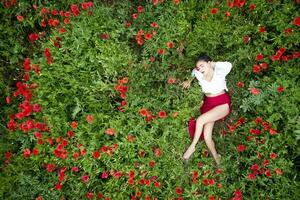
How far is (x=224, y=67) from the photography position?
527cm

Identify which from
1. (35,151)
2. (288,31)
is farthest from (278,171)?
(35,151)

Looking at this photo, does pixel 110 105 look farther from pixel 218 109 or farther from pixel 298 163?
pixel 298 163

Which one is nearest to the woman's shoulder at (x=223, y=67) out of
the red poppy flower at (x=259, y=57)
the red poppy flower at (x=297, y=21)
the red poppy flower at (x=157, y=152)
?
the red poppy flower at (x=259, y=57)

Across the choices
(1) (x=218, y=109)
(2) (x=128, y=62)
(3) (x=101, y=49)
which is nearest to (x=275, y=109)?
(1) (x=218, y=109)

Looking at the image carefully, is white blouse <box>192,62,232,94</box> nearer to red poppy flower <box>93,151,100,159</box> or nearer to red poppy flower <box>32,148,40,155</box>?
red poppy flower <box>93,151,100,159</box>

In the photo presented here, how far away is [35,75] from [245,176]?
3722mm

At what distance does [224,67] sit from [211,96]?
1.72 feet

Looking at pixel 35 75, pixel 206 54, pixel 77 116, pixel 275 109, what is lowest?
pixel 275 109

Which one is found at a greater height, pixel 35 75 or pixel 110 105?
pixel 35 75

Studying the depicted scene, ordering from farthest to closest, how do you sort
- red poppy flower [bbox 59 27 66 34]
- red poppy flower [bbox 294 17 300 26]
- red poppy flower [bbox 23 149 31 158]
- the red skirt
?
the red skirt → red poppy flower [bbox 59 27 66 34] → red poppy flower [bbox 23 149 31 158] → red poppy flower [bbox 294 17 300 26]

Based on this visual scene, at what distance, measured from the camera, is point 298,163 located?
519cm

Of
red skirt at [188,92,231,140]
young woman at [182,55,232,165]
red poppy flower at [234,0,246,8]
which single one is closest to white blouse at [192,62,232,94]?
young woman at [182,55,232,165]

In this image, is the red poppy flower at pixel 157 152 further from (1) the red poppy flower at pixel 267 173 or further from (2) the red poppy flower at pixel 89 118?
(1) the red poppy flower at pixel 267 173

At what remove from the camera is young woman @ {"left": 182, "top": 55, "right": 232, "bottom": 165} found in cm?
527
